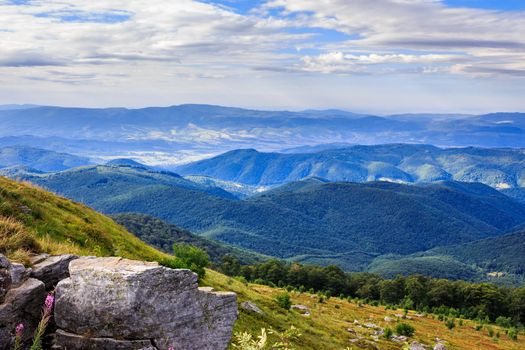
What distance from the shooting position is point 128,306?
13.7 metres

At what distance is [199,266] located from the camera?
3722 centimetres

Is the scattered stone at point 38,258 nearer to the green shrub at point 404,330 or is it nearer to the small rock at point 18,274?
the small rock at point 18,274

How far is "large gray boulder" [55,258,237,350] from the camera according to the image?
537 inches

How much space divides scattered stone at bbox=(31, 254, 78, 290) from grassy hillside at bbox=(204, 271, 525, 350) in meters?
14.2

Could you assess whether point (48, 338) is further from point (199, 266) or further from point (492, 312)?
point (492, 312)

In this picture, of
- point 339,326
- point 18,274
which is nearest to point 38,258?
point 18,274

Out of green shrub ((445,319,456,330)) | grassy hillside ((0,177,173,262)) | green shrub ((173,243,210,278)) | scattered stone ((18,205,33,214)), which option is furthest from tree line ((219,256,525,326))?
scattered stone ((18,205,33,214))

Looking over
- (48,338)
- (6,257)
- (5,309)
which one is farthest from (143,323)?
(6,257)

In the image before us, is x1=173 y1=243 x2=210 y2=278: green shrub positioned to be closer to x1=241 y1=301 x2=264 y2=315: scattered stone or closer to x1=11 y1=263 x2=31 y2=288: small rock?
x1=241 y1=301 x2=264 y2=315: scattered stone

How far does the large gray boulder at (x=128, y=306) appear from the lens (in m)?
13.6

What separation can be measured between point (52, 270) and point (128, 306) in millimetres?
3364

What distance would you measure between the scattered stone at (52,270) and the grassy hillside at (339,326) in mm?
14223

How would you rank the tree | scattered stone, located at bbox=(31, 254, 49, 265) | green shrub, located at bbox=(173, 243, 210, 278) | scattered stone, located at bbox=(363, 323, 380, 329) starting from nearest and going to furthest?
scattered stone, located at bbox=(31, 254, 49, 265) < green shrub, located at bbox=(173, 243, 210, 278) < scattered stone, located at bbox=(363, 323, 380, 329) < the tree

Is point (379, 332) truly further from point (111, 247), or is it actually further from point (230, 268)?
point (230, 268)
